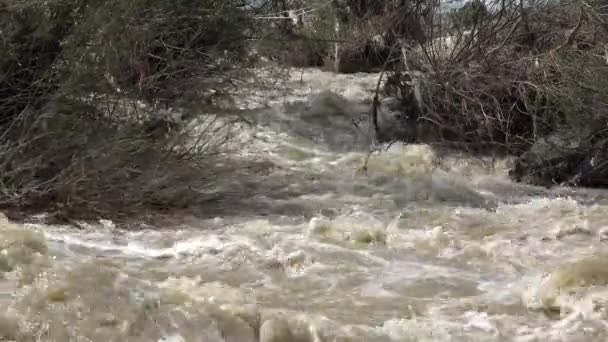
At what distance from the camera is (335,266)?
4859mm

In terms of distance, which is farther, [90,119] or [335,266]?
[90,119]

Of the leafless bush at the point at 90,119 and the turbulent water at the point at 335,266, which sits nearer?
the turbulent water at the point at 335,266

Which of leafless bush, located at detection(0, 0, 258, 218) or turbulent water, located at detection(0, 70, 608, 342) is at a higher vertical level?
leafless bush, located at detection(0, 0, 258, 218)

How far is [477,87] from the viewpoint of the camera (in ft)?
27.1

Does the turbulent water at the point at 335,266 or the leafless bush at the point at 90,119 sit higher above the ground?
the leafless bush at the point at 90,119

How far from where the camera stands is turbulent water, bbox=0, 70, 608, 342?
3.43 m

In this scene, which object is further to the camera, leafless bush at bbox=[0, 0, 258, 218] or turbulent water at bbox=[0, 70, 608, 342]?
leafless bush at bbox=[0, 0, 258, 218]

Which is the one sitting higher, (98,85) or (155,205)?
(98,85)

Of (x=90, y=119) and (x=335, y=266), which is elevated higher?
(x=90, y=119)

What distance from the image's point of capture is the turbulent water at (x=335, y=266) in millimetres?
3430

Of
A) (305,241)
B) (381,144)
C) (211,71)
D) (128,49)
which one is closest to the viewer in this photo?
(305,241)

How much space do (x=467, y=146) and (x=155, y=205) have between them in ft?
12.8

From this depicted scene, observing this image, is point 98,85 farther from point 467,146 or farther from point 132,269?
point 467,146

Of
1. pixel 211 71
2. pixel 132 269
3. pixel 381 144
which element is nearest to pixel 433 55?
pixel 381 144
